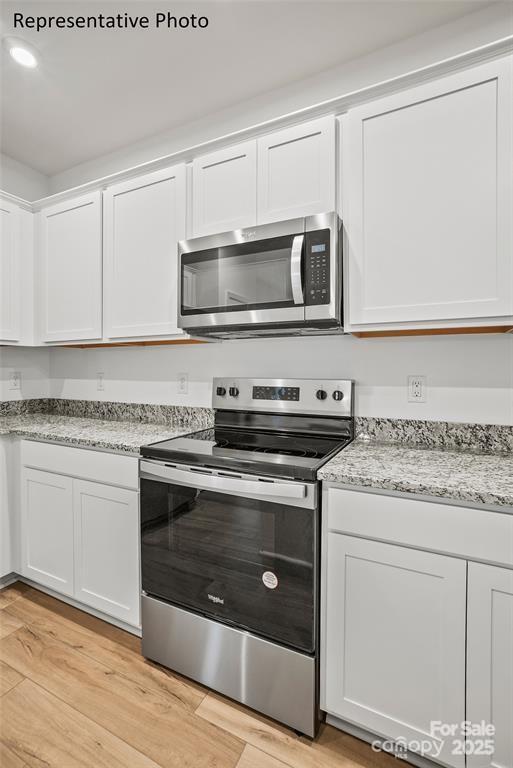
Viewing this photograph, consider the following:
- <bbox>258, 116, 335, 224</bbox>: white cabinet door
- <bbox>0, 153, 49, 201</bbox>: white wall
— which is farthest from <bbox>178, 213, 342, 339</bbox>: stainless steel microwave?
<bbox>0, 153, 49, 201</bbox>: white wall

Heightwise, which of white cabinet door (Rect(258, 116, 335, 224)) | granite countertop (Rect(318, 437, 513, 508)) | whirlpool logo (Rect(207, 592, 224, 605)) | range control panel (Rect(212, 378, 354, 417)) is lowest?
whirlpool logo (Rect(207, 592, 224, 605))

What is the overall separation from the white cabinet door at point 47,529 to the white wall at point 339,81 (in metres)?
2.04

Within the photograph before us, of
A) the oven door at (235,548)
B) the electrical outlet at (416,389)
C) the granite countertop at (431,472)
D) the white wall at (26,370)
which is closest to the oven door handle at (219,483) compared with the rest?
the oven door at (235,548)

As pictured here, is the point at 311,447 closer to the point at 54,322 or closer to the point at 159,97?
the point at 54,322

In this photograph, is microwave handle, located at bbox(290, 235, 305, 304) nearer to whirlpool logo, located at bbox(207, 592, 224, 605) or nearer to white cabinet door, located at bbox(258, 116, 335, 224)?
white cabinet door, located at bbox(258, 116, 335, 224)

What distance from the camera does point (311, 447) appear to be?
1.71 m

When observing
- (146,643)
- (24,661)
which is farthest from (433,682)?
(24,661)

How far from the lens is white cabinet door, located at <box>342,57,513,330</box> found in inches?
52.7

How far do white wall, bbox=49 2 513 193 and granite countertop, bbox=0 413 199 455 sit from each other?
168 centimetres

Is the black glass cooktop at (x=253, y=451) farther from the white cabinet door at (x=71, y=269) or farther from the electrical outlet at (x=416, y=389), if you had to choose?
the white cabinet door at (x=71, y=269)

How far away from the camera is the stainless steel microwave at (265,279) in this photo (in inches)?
61.4

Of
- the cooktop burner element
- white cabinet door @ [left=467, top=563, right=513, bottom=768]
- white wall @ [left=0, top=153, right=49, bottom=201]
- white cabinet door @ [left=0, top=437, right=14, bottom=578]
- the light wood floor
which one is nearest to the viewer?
white cabinet door @ [left=467, top=563, right=513, bottom=768]

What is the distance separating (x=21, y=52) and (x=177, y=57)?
0.71 metres

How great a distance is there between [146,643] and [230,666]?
43 cm
